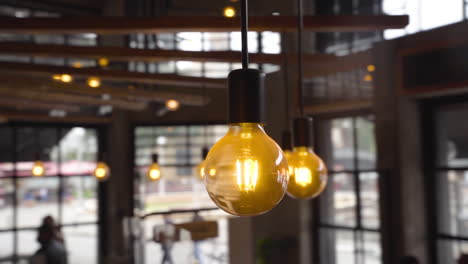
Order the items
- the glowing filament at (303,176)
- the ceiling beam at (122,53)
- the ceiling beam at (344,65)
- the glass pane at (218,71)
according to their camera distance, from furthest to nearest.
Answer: the glass pane at (218,71), the ceiling beam at (344,65), the ceiling beam at (122,53), the glowing filament at (303,176)

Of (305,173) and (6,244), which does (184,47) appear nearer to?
(6,244)

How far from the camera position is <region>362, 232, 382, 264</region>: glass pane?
7055 mm

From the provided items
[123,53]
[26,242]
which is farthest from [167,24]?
A: [26,242]

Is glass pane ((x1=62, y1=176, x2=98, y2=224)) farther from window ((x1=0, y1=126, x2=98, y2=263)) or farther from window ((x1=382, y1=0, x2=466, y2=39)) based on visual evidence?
window ((x1=382, y1=0, x2=466, y2=39))

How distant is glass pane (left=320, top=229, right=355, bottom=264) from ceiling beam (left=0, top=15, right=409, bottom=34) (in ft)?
17.4

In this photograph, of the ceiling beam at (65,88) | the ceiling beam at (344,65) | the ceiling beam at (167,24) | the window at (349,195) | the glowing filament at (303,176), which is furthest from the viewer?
the window at (349,195)

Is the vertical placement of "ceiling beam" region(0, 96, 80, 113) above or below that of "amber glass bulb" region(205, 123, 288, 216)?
above

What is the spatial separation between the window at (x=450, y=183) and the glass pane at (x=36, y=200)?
7834 millimetres

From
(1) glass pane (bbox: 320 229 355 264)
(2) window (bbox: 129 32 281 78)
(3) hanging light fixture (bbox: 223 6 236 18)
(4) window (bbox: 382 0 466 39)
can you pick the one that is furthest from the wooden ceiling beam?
(2) window (bbox: 129 32 281 78)

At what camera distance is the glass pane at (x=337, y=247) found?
7.53 meters

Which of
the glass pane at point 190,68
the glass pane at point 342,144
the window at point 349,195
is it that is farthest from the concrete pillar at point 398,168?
the glass pane at point 190,68

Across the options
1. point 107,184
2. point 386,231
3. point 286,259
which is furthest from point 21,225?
point 386,231

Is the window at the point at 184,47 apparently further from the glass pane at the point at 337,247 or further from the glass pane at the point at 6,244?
the glass pane at the point at 6,244

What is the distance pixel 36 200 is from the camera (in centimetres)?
993
